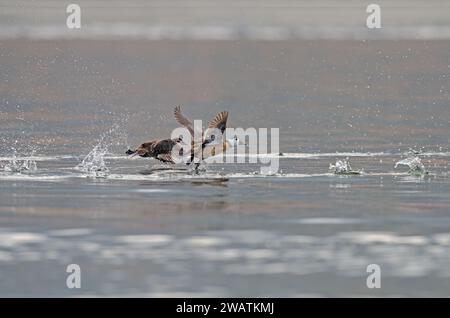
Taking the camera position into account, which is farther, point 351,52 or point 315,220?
point 351,52

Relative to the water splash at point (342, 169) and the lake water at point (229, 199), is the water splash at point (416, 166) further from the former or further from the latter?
the water splash at point (342, 169)

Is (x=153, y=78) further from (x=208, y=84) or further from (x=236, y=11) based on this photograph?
(x=236, y=11)

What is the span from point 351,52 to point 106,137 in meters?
41.7

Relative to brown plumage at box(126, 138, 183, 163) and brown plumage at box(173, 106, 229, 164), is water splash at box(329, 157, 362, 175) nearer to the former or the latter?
brown plumage at box(173, 106, 229, 164)

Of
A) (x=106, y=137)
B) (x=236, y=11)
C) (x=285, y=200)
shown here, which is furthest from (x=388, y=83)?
(x=236, y=11)

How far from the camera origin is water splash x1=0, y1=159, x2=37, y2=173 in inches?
910

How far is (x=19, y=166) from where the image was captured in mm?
23469

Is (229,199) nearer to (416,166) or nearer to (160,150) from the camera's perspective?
(160,150)

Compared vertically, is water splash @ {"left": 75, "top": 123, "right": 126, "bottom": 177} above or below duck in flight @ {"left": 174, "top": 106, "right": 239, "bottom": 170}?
below

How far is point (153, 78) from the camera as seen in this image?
52438 mm

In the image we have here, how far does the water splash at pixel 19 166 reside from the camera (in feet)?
75.8

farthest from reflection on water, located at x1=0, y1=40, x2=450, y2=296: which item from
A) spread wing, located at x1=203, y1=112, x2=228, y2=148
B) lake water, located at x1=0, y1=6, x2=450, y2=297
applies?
spread wing, located at x1=203, y1=112, x2=228, y2=148

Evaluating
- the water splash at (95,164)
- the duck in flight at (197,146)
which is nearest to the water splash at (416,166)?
the duck in flight at (197,146)

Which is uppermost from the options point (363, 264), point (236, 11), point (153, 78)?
point (236, 11)
